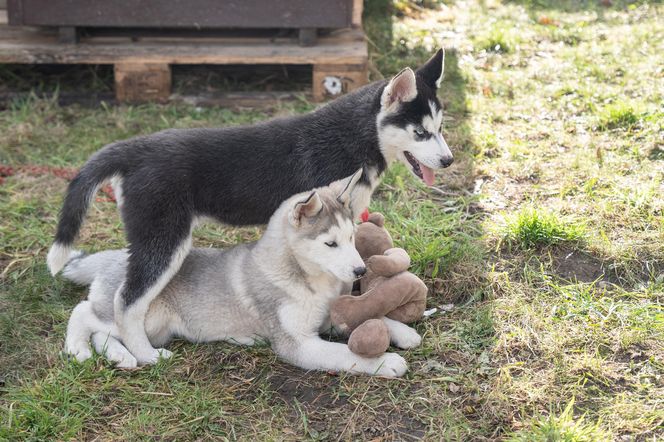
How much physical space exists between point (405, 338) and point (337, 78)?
3.75m

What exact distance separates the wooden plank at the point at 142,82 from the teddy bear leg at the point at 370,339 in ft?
14.0

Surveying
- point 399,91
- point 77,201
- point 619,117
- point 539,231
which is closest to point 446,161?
point 399,91

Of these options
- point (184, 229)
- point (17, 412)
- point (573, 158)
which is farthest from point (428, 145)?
point (17, 412)

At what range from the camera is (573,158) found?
615cm

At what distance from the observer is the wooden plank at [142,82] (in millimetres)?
7277

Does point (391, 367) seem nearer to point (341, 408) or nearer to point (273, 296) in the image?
point (341, 408)

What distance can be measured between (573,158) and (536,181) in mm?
431

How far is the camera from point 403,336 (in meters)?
4.21

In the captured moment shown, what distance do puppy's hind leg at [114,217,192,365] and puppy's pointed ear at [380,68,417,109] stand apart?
55.6 inches

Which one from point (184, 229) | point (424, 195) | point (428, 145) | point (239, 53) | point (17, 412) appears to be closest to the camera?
point (17, 412)

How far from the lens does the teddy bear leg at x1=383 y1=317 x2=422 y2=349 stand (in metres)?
4.20

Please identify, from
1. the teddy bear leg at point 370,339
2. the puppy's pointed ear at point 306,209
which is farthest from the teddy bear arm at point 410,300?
the puppy's pointed ear at point 306,209

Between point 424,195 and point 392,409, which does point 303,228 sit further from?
point 424,195

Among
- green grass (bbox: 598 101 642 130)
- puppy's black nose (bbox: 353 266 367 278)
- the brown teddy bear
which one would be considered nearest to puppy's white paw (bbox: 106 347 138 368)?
the brown teddy bear
